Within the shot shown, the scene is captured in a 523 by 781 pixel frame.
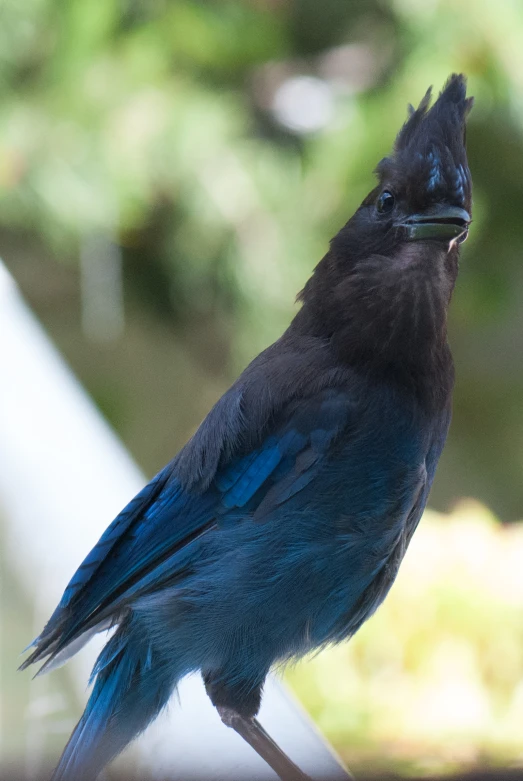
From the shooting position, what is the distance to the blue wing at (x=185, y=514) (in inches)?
49.3

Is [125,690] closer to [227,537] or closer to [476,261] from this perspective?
[227,537]

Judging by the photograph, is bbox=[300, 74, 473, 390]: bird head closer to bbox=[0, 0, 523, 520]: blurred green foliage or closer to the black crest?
the black crest

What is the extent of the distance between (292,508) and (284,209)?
1.83 m

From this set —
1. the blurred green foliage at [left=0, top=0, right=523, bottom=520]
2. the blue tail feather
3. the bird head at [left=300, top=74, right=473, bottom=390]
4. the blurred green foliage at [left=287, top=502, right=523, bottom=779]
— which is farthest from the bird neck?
the blurred green foliage at [left=0, top=0, right=523, bottom=520]

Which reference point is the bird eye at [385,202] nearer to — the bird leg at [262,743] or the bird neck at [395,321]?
the bird neck at [395,321]

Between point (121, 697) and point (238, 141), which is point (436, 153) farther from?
point (238, 141)

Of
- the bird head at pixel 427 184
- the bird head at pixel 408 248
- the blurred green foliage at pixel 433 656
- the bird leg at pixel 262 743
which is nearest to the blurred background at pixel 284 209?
the blurred green foliage at pixel 433 656

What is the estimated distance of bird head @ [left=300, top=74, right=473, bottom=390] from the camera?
1114 millimetres

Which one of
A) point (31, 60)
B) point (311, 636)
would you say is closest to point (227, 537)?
point (311, 636)

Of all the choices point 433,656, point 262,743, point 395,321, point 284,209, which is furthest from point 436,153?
point 284,209

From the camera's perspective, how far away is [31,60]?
276cm

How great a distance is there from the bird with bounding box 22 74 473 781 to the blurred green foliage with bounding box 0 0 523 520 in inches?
56.5

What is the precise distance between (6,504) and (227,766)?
66 centimetres

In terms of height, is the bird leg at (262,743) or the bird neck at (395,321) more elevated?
the bird neck at (395,321)
